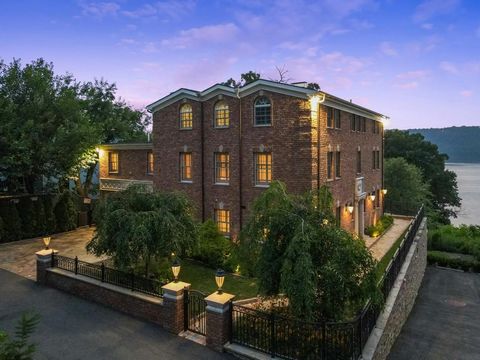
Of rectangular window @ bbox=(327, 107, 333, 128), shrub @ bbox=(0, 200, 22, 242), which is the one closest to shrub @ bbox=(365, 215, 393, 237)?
rectangular window @ bbox=(327, 107, 333, 128)

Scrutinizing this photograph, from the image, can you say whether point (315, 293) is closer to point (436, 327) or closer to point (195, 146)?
point (436, 327)

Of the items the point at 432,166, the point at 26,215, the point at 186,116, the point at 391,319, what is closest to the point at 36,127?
the point at 26,215

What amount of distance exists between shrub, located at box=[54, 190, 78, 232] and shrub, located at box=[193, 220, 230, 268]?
39.7ft

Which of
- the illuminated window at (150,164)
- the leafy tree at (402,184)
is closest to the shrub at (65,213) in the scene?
the illuminated window at (150,164)

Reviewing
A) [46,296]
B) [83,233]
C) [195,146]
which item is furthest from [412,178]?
[46,296]

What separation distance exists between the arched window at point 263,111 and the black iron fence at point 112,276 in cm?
1026

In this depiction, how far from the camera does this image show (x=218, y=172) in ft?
71.0

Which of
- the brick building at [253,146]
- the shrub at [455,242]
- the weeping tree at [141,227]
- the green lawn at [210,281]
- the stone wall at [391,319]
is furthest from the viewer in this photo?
the shrub at [455,242]

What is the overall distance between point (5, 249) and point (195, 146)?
508 inches

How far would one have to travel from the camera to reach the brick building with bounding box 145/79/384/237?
18578 mm

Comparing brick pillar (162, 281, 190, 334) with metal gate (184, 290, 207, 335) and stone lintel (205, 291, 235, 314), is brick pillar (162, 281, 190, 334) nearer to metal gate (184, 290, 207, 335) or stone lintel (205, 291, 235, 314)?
metal gate (184, 290, 207, 335)

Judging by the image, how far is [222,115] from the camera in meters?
21.2

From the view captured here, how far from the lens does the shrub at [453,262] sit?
1193 inches

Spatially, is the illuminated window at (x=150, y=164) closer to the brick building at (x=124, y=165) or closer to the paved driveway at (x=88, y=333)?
the brick building at (x=124, y=165)
